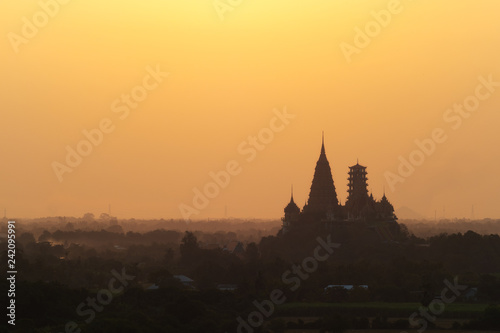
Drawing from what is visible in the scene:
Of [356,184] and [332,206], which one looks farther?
[356,184]

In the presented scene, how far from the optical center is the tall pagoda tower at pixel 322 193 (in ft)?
506

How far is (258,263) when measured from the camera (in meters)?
127

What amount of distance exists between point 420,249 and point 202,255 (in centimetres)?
2380

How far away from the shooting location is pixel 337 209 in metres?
154

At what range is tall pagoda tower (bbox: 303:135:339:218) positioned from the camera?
154 m

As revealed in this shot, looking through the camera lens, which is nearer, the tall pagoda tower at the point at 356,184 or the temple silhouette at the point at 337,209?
the temple silhouette at the point at 337,209

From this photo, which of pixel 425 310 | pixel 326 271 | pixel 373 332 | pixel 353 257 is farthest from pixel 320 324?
pixel 353 257

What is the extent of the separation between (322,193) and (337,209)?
3264mm

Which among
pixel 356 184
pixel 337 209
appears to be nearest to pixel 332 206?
pixel 337 209

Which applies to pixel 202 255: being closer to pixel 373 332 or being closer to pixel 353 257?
pixel 353 257

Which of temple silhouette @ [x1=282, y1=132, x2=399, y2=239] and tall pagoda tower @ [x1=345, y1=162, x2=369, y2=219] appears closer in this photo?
Answer: temple silhouette @ [x1=282, y1=132, x2=399, y2=239]

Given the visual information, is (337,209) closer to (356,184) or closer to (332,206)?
(332,206)

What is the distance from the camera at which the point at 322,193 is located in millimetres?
156000

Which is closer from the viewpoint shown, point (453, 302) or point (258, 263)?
point (453, 302)
